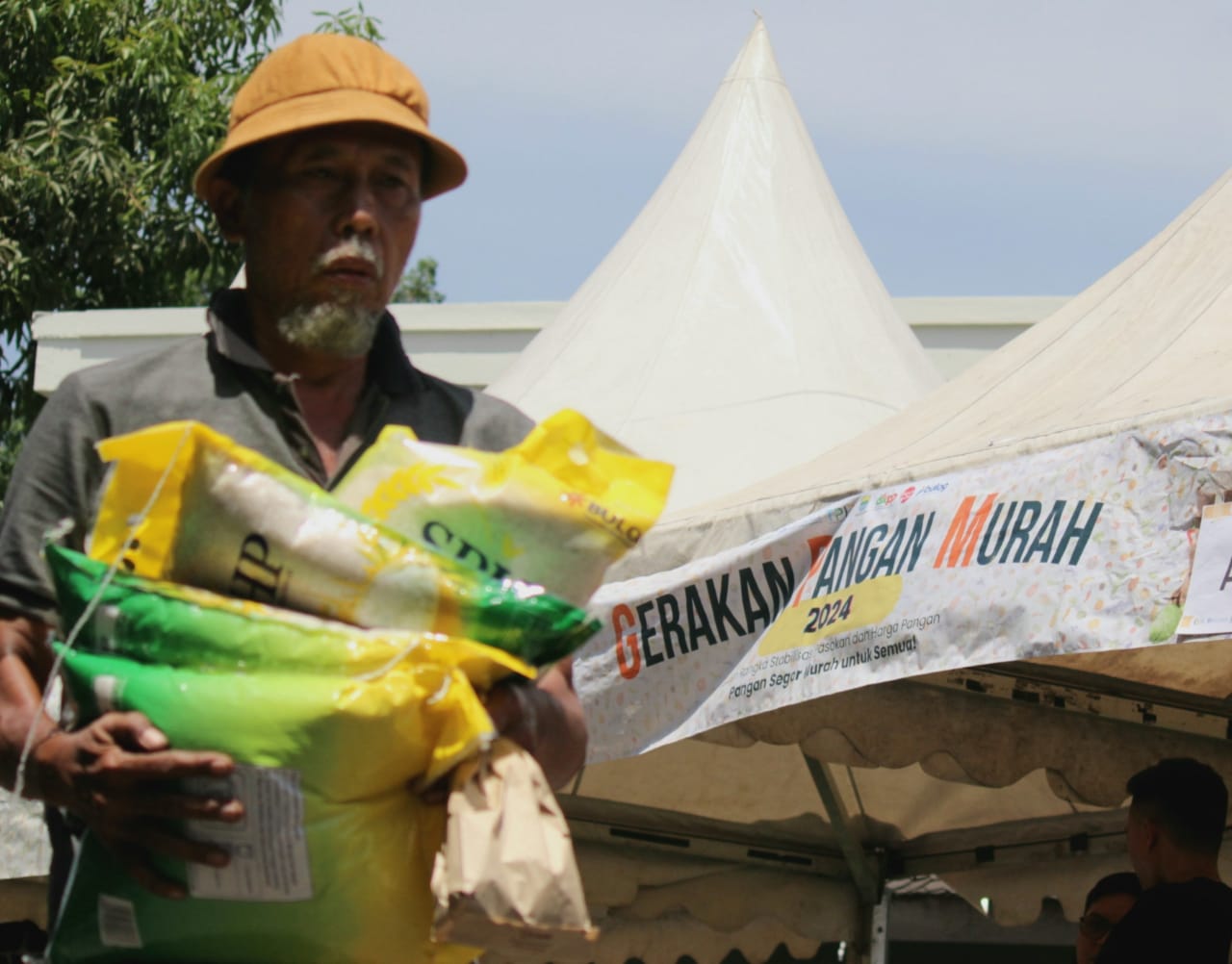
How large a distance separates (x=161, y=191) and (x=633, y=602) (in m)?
7.72

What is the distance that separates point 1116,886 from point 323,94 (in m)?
3.50

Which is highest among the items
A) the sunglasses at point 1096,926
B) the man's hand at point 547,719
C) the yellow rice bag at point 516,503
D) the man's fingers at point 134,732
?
the yellow rice bag at point 516,503

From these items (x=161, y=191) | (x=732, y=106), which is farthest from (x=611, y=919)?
(x=161, y=191)

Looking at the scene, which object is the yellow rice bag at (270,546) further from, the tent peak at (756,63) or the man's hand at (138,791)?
the tent peak at (756,63)

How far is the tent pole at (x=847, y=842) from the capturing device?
228 inches

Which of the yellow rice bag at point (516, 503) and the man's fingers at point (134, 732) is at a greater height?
the yellow rice bag at point (516, 503)

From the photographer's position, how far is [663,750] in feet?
19.3

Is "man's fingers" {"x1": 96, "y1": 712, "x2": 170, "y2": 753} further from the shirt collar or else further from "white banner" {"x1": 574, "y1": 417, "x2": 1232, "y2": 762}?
"white banner" {"x1": 574, "y1": 417, "x2": 1232, "y2": 762}

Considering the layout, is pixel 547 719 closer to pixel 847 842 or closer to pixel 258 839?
pixel 258 839

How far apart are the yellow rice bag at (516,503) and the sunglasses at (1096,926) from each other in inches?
127

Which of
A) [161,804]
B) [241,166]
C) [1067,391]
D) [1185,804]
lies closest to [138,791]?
[161,804]

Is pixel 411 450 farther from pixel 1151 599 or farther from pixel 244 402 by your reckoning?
pixel 1151 599

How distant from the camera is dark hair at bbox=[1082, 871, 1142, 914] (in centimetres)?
461

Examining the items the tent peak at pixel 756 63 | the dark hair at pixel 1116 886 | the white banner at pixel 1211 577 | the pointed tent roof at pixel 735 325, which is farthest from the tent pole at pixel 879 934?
the tent peak at pixel 756 63
